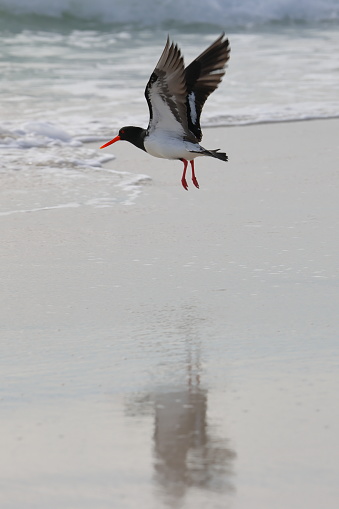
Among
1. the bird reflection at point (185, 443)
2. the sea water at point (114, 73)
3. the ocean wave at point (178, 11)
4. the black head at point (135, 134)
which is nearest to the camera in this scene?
the bird reflection at point (185, 443)

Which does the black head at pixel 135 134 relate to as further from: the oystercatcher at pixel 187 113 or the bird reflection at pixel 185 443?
the bird reflection at pixel 185 443

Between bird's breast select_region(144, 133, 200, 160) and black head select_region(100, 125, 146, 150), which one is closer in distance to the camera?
bird's breast select_region(144, 133, 200, 160)

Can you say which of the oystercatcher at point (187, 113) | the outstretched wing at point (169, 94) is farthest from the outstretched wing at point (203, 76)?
the outstretched wing at point (169, 94)

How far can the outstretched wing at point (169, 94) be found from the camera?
5.82 m

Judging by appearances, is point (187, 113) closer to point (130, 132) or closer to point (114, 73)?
point (130, 132)

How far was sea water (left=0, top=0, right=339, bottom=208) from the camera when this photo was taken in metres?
7.80

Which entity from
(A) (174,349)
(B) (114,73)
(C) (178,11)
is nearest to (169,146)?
(A) (174,349)

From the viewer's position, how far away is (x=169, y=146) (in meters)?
6.45

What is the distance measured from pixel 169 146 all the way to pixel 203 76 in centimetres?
50

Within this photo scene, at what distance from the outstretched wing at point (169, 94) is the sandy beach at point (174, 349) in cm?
51

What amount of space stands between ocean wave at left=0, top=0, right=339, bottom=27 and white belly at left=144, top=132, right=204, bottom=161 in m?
13.0

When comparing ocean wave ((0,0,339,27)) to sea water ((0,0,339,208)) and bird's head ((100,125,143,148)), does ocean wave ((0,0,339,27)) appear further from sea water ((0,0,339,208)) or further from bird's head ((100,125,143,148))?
bird's head ((100,125,143,148))

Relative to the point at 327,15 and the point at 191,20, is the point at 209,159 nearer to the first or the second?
the point at 191,20

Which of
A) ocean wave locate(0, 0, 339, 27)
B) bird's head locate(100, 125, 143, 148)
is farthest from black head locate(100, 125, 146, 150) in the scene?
ocean wave locate(0, 0, 339, 27)
